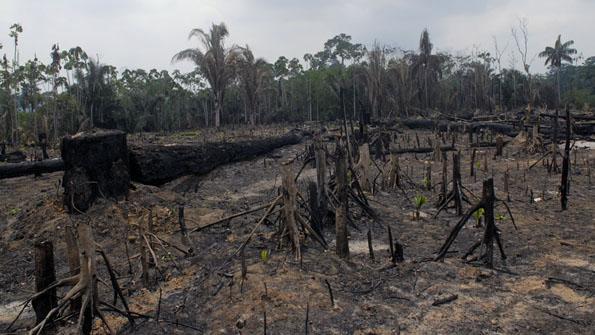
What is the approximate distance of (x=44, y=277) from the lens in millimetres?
5082

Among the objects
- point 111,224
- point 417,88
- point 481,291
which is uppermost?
point 417,88

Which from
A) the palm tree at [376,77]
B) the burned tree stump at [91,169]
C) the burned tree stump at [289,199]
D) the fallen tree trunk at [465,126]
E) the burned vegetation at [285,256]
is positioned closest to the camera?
the burned vegetation at [285,256]

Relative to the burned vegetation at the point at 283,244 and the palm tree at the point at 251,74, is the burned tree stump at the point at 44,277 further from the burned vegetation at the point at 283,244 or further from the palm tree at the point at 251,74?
the palm tree at the point at 251,74

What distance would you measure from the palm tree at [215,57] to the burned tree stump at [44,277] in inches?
928

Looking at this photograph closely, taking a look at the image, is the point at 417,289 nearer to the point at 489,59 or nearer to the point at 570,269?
the point at 570,269

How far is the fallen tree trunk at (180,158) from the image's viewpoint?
12000mm

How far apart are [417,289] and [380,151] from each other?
13.3 metres

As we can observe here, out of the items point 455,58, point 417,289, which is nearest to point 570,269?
point 417,289

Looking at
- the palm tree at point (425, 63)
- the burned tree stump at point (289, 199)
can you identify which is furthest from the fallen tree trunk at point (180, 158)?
the palm tree at point (425, 63)

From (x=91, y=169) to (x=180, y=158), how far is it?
13.3ft

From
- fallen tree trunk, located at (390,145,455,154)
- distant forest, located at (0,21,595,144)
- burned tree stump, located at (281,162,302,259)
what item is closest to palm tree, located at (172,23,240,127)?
distant forest, located at (0,21,595,144)

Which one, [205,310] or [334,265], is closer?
[205,310]

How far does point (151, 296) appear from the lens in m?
6.52

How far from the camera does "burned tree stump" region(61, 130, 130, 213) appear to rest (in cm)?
931
